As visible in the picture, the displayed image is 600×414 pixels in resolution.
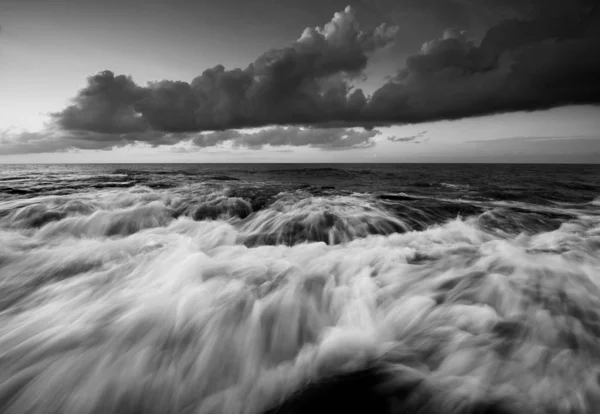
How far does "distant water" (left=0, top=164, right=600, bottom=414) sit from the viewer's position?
231 centimetres

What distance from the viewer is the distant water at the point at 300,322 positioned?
7.59 feet

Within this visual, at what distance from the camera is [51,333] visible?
3.16 meters

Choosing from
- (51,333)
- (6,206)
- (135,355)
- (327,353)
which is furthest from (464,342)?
(6,206)

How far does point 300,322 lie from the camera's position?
3438 mm

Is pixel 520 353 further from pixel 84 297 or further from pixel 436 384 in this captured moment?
pixel 84 297

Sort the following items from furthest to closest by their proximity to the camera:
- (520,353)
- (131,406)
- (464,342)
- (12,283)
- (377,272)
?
1. (377,272)
2. (12,283)
3. (464,342)
4. (520,353)
5. (131,406)

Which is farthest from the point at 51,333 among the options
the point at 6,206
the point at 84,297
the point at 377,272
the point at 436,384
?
the point at 6,206

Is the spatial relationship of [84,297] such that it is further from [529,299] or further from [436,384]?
[529,299]

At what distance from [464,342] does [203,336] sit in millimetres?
3119

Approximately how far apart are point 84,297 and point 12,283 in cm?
168

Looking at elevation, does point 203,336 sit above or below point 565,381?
below

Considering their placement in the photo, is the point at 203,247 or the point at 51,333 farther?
the point at 203,247

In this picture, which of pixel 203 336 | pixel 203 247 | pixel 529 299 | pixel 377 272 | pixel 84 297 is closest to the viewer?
pixel 203 336

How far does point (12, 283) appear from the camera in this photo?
4387 millimetres
